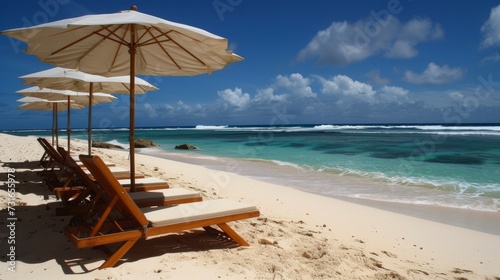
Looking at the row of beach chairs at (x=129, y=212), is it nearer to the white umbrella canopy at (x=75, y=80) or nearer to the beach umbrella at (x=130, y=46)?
the beach umbrella at (x=130, y=46)

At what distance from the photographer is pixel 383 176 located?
1129 cm

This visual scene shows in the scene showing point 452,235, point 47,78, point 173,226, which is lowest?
point 452,235

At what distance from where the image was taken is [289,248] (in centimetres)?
394

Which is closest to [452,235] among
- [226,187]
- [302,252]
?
[302,252]

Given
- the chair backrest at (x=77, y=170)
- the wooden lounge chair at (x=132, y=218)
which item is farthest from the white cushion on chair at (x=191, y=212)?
the chair backrest at (x=77, y=170)

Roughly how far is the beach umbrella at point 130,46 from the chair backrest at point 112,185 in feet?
3.78

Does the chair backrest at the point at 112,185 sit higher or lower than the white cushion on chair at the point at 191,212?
higher

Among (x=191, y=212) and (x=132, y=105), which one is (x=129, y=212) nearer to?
(x=191, y=212)

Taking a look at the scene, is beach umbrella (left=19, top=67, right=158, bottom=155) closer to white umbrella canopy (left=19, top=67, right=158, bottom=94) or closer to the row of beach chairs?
white umbrella canopy (left=19, top=67, right=158, bottom=94)

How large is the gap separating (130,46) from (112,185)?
2162 millimetres

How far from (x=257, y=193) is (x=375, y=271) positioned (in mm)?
4212

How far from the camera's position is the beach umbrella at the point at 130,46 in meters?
3.49

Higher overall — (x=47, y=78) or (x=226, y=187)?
(x=47, y=78)

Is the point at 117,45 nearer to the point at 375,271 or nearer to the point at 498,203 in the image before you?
the point at 375,271
